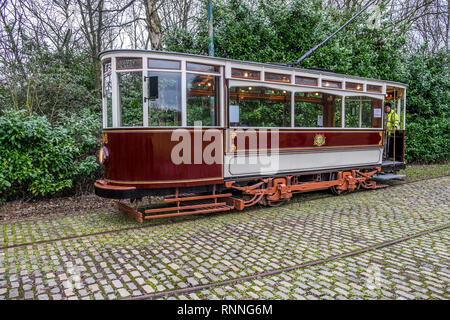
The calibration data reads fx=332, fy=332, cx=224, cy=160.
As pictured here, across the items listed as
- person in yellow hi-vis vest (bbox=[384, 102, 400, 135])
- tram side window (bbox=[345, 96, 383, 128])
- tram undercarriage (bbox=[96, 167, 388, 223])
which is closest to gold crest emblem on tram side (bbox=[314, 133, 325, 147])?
tram undercarriage (bbox=[96, 167, 388, 223])

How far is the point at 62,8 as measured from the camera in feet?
45.7

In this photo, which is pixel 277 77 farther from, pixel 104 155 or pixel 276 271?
pixel 276 271

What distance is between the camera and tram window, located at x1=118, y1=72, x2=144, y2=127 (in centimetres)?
592

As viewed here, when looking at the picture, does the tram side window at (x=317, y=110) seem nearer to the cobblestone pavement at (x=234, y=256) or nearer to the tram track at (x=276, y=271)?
the cobblestone pavement at (x=234, y=256)

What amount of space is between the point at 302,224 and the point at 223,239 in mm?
1707

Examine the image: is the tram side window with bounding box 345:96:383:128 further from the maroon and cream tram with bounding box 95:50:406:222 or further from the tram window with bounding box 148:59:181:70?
the tram window with bounding box 148:59:181:70

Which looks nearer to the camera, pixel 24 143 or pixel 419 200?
pixel 24 143

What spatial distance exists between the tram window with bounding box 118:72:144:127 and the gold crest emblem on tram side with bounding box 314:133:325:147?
427cm

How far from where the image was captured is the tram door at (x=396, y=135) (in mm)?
10695

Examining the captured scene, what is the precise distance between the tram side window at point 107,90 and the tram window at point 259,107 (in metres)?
2.33

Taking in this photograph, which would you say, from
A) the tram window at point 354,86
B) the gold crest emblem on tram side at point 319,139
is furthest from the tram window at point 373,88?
the gold crest emblem on tram side at point 319,139

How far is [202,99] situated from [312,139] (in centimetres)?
311
